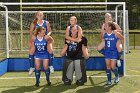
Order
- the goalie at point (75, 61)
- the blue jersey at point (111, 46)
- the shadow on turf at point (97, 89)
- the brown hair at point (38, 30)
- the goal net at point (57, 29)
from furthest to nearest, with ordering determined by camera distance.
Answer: the goal net at point (57, 29)
the goalie at point (75, 61)
the blue jersey at point (111, 46)
the brown hair at point (38, 30)
the shadow on turf at point (97, 89)

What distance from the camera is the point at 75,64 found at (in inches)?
411

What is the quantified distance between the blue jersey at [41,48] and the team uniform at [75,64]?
0.68 metres

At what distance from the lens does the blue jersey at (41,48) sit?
10.1 meters

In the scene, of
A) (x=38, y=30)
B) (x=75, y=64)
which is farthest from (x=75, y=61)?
(x=38, y=30)

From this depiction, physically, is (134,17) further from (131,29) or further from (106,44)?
(106,44)

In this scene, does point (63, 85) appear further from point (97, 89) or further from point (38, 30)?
point (38, 30)

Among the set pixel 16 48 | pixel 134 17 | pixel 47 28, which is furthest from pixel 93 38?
pixel 134 17

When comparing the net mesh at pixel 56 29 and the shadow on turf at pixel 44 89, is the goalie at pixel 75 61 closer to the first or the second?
the shadow on turf at pixel 44 89

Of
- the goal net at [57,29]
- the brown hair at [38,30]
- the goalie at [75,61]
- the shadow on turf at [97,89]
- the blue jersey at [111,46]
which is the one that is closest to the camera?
the shadow on turf at [97,89]

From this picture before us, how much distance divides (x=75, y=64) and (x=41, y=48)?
41.6 inches

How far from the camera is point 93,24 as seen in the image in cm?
1931

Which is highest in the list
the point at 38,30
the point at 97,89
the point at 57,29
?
the point at 57,29

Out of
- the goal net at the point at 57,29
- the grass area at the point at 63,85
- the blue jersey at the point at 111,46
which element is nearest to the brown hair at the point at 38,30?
the grass area at the point at 63,85

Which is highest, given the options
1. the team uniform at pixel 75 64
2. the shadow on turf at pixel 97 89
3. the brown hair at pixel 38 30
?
the brown hair at pixel 38 30
